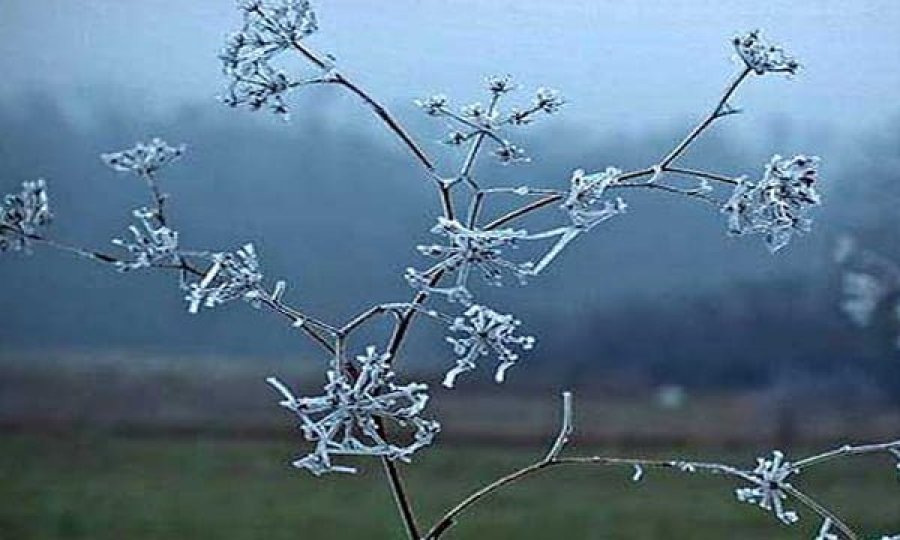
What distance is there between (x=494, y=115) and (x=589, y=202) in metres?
0.11

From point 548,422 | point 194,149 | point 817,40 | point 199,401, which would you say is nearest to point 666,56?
point 817,40

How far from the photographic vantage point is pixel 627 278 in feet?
8.84

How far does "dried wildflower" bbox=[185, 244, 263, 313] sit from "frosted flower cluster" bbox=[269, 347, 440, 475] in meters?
0.04

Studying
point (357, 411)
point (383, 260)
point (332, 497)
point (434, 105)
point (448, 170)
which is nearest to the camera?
point (357, 411)

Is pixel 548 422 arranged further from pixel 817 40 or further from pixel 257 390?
pixel 817 40

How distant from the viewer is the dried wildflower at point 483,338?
2.04ft

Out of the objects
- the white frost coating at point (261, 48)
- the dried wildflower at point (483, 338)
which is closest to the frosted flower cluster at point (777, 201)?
the dried wildflower at point (483, 338)

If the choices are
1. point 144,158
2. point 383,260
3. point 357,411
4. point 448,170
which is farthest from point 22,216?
point 383,260

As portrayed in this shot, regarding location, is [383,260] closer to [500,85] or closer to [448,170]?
[448,170]

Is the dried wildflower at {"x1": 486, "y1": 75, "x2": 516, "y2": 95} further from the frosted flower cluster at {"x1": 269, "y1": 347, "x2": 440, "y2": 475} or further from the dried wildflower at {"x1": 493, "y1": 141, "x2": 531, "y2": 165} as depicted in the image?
the frosted flower cluster at {"x1": 269, "y1": 347, "x2": 440, "y2": 475}

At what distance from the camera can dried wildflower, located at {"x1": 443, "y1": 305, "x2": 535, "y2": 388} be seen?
62cm

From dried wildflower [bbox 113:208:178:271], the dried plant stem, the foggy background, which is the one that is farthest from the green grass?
dried wildflower [bbox 113:208:178:271]

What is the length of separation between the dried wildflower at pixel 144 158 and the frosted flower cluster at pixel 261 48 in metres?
0.04

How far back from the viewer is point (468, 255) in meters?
0.62
